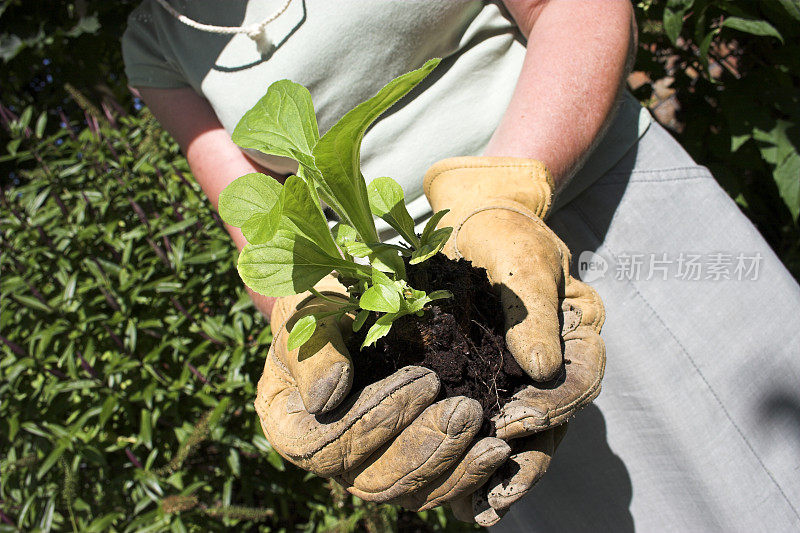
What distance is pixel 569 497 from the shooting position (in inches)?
58.3

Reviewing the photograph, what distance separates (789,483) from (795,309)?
0.39 metres

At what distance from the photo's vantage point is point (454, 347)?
1052mm

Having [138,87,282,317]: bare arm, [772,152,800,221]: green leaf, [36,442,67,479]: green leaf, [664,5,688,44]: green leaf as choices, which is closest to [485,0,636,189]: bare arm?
[138,87,282,317]: bare arm

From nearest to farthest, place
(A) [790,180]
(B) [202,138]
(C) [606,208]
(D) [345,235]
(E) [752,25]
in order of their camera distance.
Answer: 1. (D) [345,235]
2. (C) [606,208]
3. (B) [202,138]
4. (E) [752,25]
5. (A) [790,180]

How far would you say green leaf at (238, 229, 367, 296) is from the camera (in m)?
0.91

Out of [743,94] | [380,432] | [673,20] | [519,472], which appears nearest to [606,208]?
[519,472]

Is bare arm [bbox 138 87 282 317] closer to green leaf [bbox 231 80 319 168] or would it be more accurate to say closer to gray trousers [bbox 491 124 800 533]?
green leaf [bbox 231 80 319 168]

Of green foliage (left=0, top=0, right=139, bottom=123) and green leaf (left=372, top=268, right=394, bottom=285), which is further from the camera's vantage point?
green foliage (left=0, top=0, right=139, bottom=123)

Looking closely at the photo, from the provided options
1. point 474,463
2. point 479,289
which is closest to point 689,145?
point 479,289

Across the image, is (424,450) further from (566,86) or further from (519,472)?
(566,86)

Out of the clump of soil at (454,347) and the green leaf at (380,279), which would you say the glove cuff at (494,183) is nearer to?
the clump of soil at (454,347)

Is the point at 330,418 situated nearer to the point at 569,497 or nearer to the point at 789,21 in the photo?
the point at 569,497

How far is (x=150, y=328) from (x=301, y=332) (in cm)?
135

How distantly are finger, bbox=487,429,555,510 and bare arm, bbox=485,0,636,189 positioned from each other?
23.0 inches
